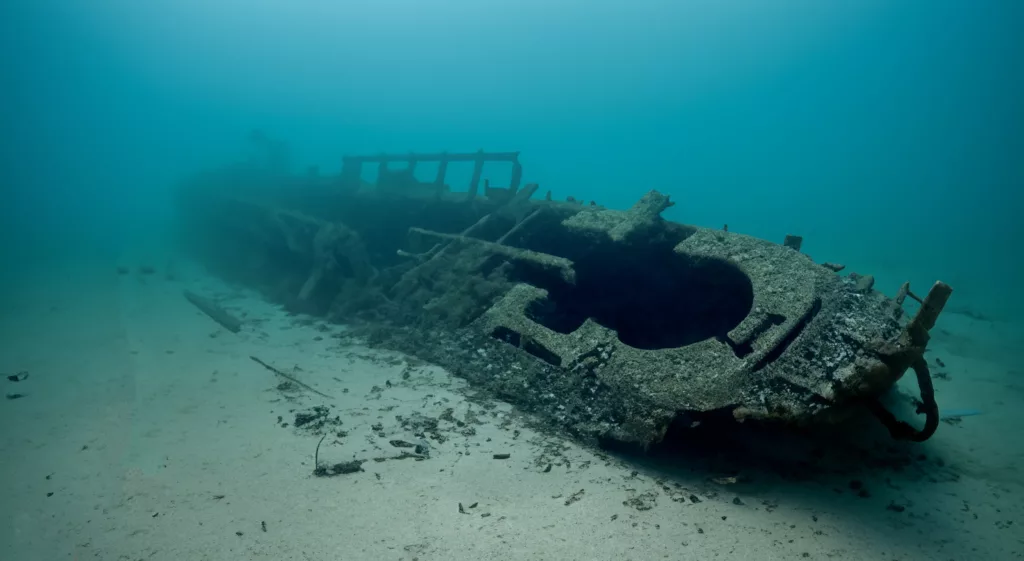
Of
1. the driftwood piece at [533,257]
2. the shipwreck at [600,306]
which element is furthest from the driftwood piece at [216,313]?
the driftwood piece at [533,257]

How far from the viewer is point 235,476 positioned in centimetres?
381

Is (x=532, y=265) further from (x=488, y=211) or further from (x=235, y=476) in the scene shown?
(x=235, y=476)

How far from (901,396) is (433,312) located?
6306 mm

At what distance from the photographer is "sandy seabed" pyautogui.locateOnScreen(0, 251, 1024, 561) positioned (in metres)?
2.98

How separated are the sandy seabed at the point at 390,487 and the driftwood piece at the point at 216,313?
6.35 ft

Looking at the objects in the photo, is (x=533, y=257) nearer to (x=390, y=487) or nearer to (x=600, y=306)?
(x=600, y=306)

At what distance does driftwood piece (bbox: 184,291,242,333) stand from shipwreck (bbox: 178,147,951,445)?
46.6 inches

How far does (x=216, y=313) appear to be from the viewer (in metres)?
9.12

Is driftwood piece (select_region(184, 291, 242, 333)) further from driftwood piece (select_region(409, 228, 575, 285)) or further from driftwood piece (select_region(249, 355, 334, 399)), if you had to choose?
driftwood piece (select_region(409, 228, 575, 285))

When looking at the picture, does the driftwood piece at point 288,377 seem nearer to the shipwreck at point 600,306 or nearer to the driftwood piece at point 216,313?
the shipwreck at point 600,306

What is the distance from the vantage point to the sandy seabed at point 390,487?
2.98m

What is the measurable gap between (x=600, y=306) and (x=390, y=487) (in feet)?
15.8

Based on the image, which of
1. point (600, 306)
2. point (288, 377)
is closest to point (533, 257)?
point (600, 306)

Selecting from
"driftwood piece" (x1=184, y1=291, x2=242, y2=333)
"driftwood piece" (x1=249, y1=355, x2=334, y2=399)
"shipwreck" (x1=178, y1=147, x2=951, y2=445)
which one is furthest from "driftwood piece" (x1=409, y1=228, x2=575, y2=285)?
"driftwood piece" (x1=184, y1=291, x2=242, y2=333)
